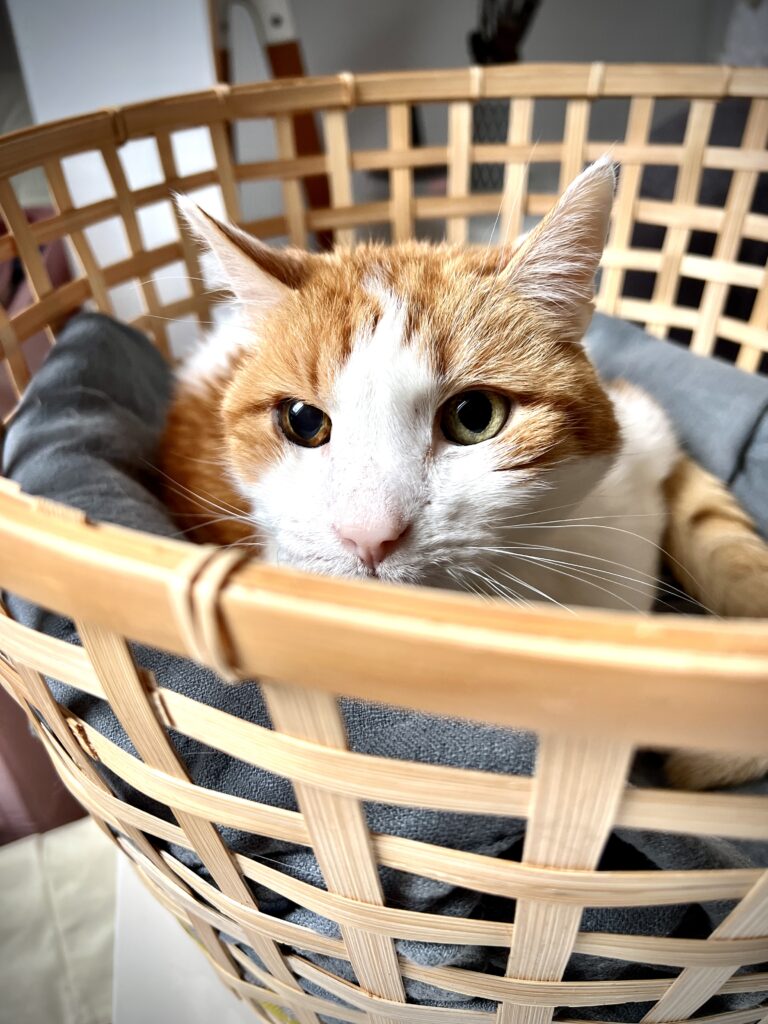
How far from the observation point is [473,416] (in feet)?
1.95

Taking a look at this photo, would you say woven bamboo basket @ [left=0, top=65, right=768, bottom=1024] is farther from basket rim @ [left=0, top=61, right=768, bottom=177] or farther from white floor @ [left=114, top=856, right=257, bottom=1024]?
basket rim @ [left=0, top=61, right=768, bottom=177]

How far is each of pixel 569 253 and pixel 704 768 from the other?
0.45 m

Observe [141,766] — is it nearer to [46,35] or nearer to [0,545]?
[0,545]

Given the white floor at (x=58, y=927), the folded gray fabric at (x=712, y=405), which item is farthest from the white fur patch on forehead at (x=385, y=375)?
the white floor at (x=58, y=927)

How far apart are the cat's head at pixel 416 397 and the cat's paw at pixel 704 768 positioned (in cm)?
24

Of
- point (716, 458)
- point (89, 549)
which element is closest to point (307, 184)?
point (716, 458)

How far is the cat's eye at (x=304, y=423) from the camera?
23.8 inches

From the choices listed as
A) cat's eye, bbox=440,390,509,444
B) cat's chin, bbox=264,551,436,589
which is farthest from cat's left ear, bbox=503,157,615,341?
cat's chin, bbox=264,551,436,589

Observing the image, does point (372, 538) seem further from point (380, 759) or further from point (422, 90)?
point (422, 90)

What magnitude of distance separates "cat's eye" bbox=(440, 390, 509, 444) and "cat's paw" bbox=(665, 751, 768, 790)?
0.31 metres

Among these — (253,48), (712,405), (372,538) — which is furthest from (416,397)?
(253,48)

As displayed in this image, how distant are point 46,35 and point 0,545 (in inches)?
55.0

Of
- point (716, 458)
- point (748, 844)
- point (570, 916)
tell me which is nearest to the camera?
point (570, 916)

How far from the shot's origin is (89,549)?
0.30 metres
